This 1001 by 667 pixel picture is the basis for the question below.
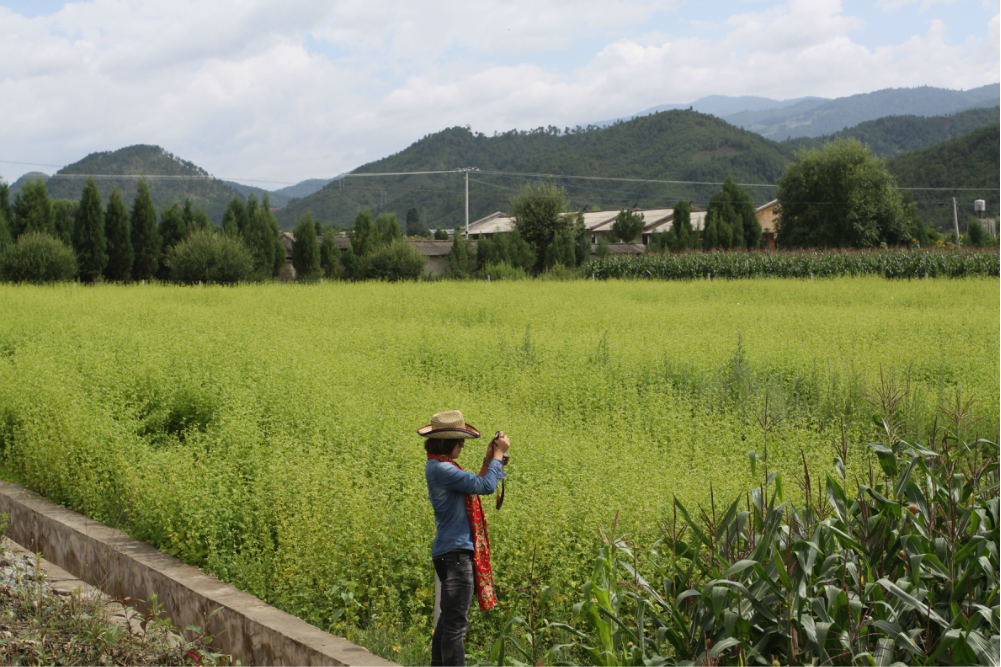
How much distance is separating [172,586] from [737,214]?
51847 mm

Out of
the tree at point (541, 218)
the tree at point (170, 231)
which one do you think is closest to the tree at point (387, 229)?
the tree at point (541, 218)

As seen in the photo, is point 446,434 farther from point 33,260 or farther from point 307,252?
point 307,252

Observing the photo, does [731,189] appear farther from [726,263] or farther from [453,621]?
[453,621]

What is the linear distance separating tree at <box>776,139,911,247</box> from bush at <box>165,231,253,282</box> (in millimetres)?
36297

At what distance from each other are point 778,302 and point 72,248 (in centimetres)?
2882

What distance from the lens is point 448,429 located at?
395 cm

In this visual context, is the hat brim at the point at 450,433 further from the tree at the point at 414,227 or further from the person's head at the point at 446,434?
the tree at the point at 414,227

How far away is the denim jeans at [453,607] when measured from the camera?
3.84 meters

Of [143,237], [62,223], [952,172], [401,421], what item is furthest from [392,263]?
[952,172]

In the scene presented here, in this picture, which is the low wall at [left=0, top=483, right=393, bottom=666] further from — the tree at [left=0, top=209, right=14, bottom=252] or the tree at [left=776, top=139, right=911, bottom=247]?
the tree at [left=776, top=139, right=911, bottom=247]

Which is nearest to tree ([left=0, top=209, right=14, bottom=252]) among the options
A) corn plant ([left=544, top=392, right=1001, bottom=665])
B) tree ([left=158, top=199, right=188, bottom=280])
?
tree ([left=158, top=199, right=188, bottom=280])

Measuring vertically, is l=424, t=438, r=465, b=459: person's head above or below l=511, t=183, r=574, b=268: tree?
below

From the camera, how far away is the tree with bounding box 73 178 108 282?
33906mm

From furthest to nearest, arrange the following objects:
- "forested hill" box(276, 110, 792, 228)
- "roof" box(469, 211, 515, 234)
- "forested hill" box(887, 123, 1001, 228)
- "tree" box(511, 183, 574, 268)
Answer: "forested hill" box(276, 110, 792, 228) < "roof" box(469, 211, 515, 234) < "forested hill" box(887, 123, 1001, 228) < "tree" box(511, 183, 574, 268)
